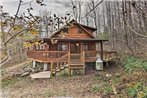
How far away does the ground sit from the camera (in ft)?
36.2

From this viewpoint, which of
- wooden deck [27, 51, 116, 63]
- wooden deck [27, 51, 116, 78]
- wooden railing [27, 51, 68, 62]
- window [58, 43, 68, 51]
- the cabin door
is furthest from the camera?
the cabin door

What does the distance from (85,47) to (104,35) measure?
1164 centimetres

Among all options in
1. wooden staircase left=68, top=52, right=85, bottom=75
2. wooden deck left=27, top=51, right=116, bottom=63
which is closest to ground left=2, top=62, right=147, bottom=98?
wooden staircase left=68, top=52, right=85, bottom=75

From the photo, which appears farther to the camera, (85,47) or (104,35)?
(104,35)

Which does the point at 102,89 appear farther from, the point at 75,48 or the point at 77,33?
the point at 77,33

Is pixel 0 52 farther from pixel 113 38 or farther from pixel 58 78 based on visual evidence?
pixel 113 38

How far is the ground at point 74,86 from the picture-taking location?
11.0 meters

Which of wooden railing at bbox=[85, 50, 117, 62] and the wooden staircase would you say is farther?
wooden railing at bbox=[85, 50, 117, 62]

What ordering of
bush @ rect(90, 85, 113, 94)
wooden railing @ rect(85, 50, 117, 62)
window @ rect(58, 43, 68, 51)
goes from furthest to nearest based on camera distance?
1. window @ rect(58, 43, 68, 51)
2. wooden railing @ rect(85, 50, 117, 62)
3. bush @ rect(90, 85, 113, 94)

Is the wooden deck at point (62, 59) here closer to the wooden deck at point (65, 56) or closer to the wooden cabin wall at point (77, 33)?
the wooden deck at point (65, 56)

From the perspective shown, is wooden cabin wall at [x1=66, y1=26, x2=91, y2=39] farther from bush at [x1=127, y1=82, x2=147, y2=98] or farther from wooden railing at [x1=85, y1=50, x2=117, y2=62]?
bush at [x1=127, y1=82, x2=147, y2=98]

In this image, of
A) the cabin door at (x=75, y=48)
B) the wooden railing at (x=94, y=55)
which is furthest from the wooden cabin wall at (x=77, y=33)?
the wooden railing at (x=94, y=55)

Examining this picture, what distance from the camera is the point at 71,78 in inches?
567

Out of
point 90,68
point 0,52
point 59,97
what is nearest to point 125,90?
point 59,97
